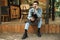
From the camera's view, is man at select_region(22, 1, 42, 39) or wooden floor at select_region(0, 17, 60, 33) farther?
wooden floor at select_region(0, 17, 60, 33)

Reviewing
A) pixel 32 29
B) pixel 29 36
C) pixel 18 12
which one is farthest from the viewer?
pixel 18 12

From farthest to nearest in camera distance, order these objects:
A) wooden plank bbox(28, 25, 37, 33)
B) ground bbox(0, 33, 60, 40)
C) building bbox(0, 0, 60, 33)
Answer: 1. building bbox(0, 0, 60, 33)
2. wooden plank bbox(28, 25, 37, 33)
3. ground bbox(0, 33, 60, 40)

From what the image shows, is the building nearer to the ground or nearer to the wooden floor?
the wooden floor

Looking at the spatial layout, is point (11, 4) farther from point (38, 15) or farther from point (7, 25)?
point (38, 15)

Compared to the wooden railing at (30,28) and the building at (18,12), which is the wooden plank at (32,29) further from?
the building at (18,12)

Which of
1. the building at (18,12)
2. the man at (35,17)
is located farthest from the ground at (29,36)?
the building at (18,12)

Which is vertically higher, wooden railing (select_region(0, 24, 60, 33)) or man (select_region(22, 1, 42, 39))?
man (select_region(22, 1, 42, 39))

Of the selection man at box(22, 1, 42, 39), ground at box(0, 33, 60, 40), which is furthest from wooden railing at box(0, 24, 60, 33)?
man at box(22, 1, 42, 39)

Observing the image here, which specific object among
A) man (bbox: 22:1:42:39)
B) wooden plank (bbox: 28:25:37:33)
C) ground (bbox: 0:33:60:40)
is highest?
man (bbox: 22:1:42:39)

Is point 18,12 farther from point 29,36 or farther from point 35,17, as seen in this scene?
point 29,36

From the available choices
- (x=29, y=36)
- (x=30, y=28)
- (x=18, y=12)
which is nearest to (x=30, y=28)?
(x=30, y=28)

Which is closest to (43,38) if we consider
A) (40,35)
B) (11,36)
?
(40,35)

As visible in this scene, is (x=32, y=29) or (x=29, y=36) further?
(x=32, y=29)

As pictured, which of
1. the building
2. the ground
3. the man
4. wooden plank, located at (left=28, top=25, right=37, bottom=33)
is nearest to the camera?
the ground
